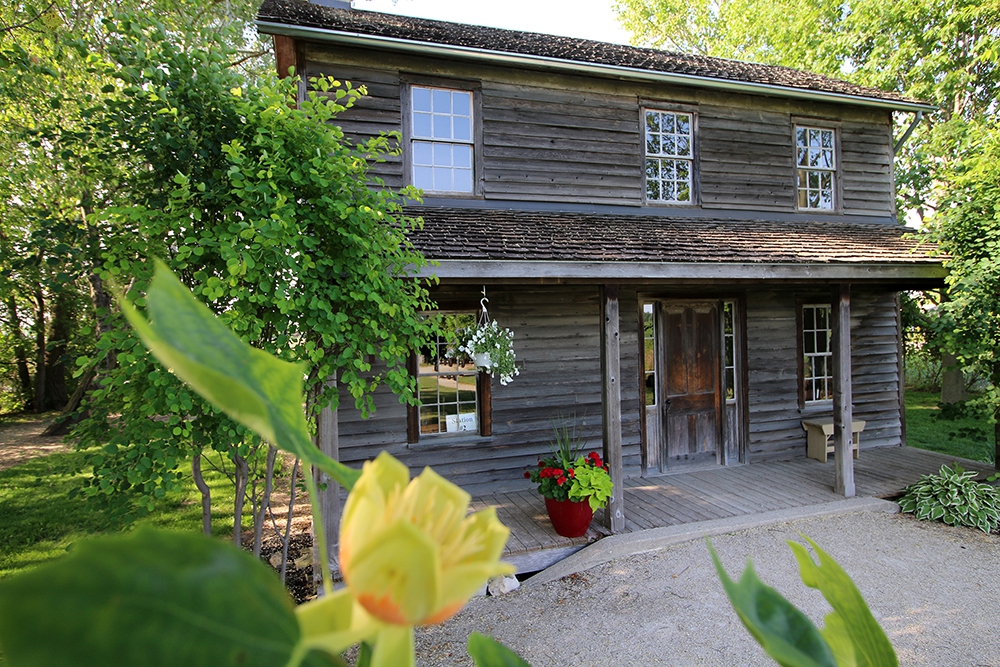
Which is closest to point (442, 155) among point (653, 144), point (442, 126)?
point (442, 126)

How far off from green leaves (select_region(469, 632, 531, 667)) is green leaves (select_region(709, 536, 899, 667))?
20 cm

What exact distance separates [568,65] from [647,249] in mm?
2868

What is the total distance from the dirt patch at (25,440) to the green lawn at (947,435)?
13.8m

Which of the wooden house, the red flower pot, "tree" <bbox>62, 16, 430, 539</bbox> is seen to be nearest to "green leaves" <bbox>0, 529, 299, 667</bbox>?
"tree" <bbox>62, 16, 430, 539</bbox>

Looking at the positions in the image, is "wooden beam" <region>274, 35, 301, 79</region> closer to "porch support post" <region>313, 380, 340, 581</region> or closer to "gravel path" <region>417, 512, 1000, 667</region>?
"porch support post" <region>313, 380, 340, 581</region>

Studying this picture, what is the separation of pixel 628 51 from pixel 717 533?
22.8 ft

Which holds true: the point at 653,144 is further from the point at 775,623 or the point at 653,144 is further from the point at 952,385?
the point at 952,385

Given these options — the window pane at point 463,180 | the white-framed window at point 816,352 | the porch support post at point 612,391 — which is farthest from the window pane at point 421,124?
the white-framed window at point 816,352

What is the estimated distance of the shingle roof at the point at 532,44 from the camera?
6496 millimetres

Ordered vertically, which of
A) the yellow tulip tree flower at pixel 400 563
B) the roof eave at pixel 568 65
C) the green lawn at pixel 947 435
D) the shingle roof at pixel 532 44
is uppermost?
the shingle roof at pixel 532 44

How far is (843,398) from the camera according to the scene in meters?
6.81

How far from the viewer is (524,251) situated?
559cm

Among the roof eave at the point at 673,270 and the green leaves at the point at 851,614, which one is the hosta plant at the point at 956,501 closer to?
the roof eave at the point at 673,270

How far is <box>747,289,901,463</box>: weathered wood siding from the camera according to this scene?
8422 mm
